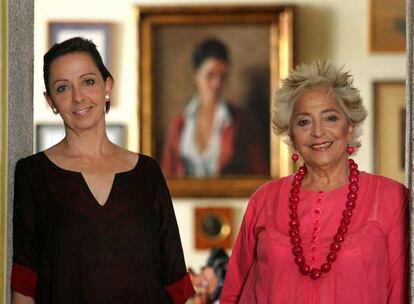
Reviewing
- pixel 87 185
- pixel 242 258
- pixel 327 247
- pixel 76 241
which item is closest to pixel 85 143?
pixel 87 185

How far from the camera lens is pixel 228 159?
4.55 m

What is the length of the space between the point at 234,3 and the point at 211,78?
377mm

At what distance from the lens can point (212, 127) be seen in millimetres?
4551

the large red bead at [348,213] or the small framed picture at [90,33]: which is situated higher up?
the small framed picture at [90,33]

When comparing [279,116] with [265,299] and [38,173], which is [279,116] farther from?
[38,173]

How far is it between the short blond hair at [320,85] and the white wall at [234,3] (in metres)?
2.28

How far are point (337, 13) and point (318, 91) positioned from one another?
7.92ft

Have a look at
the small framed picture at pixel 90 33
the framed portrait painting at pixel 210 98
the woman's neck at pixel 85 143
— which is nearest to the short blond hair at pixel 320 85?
the woman's neck at pixel 85 143

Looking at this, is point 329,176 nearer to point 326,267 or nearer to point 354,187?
point 354,187

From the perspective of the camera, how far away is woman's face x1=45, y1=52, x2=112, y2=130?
2.12 meters

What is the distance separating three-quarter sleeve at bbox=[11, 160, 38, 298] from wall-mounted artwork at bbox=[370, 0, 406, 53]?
2733 mm

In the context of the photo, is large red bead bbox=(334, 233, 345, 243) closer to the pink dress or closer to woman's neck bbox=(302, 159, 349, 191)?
the pink dress

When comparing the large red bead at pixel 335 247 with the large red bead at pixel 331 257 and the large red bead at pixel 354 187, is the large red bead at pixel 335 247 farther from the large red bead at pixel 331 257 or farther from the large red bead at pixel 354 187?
the large red bead at pixel 354 187

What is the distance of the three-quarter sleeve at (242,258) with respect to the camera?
2297 mm
